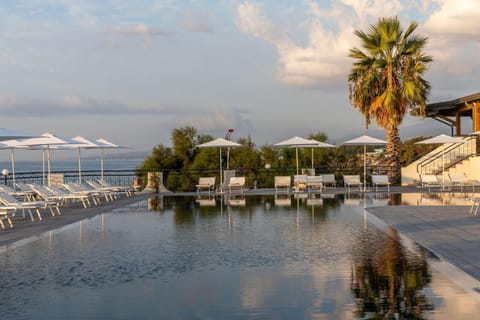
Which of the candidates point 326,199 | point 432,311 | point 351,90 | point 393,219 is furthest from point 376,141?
point 432,311

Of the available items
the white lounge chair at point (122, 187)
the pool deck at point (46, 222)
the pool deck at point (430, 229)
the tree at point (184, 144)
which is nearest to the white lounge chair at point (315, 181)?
the white lounge chair at point (122, 187)

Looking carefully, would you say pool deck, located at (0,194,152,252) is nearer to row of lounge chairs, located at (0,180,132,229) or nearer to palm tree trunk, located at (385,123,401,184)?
row of lounge chairs, located at (0,180,132,229)

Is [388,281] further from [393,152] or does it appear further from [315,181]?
[393,152]

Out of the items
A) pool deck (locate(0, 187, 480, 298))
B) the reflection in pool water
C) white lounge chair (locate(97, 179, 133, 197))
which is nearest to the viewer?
the reflection in pool water

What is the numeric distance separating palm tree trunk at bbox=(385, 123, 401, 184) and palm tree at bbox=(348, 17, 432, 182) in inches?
1.8

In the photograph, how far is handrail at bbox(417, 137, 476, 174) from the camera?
28875 mm

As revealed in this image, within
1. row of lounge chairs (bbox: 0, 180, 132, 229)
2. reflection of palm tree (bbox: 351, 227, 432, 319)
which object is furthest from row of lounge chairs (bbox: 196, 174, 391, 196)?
reflection of palm tree (bbox: 351, 227, 432, 319)

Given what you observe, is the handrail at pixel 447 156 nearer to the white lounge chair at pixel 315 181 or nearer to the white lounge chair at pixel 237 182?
the white lounge chair at pixel 315 181

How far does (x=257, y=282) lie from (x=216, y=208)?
1102cm

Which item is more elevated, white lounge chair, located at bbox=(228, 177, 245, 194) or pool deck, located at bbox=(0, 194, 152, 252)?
white lounge chair, located at bbox=(228, 177, 245, 194)

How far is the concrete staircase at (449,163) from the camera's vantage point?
27.9 meters

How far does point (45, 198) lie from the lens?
17922mm

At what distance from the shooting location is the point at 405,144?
44.0 meters

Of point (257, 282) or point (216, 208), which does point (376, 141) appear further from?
point (257, 282)
